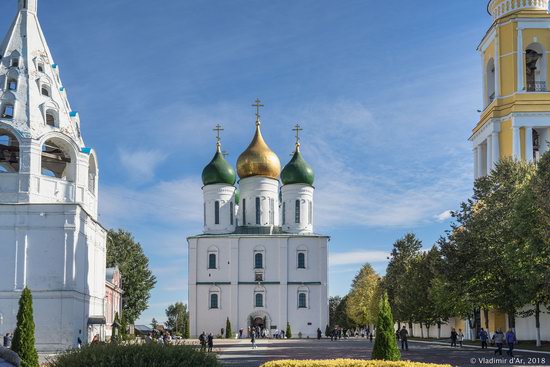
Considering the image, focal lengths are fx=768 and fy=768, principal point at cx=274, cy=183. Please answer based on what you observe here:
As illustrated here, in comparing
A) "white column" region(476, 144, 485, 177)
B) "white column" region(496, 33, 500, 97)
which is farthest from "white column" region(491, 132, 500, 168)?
"white column" region(476, 144, 485, 177)

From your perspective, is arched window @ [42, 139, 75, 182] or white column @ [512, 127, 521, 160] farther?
white column @ [512, 127, 521, 160]

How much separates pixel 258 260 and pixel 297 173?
346 inches

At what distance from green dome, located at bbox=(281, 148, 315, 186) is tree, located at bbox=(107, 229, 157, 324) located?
15.3 meters

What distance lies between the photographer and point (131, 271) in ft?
230

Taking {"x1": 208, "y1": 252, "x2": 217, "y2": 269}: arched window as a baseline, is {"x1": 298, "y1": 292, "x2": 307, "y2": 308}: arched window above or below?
below

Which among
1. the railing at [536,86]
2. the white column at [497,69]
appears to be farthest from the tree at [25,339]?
the railing at [536,86]

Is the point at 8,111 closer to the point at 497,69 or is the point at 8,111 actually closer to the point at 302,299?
the point at 497,69

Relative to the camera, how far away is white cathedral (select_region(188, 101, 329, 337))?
66.3 meters

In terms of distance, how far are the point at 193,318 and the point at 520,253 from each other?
4071 cm

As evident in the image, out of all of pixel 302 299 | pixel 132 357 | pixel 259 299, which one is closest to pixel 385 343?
pixel 132 357

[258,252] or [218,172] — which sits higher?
[218,172]

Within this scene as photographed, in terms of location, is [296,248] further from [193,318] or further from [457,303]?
[457,303]

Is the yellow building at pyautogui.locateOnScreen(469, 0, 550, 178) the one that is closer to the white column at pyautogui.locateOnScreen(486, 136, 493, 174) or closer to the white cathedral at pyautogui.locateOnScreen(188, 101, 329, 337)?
the white column at pyautogui.locateOnScreen(486, 136, 493, 174)

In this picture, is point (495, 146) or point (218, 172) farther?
point (218, 172)
